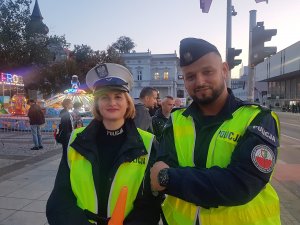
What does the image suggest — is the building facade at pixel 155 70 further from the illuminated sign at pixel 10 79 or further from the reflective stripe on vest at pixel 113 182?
the reflective stripe on vest at pixel 113 182

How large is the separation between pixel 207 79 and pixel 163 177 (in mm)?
611

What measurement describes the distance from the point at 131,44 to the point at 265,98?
129ft

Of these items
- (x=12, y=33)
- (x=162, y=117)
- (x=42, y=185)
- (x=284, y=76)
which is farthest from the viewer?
(x=284, y=76)

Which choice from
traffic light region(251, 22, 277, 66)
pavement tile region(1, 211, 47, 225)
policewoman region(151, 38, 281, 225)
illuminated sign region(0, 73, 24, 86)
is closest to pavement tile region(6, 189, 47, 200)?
pavement tile region(1, 211, 47, 225)

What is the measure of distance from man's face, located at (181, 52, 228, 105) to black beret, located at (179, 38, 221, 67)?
0.02 m

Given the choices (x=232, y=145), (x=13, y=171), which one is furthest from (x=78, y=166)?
(x=13, y=171)

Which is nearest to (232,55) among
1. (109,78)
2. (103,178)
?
(109,78)

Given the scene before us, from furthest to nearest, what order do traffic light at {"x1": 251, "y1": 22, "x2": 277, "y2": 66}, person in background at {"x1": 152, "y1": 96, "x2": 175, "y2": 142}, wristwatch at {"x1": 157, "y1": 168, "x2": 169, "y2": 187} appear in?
traffic light at {"x1": 251, "y1": 22, "x2": 277, "y2": 66} → person in background at {"x1": 152, "y1": 96, "x2": 175, "y2": 142} → wristwatch at {"x1": 157, "y1": 168, "x2": 169, "y2": 187}

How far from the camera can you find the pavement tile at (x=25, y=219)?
4520 mm

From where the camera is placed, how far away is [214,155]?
5.74 ft

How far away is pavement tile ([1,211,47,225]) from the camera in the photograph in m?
4.52

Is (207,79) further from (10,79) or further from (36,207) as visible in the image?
(10,79)

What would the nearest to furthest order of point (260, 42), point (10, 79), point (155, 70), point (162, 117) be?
point (162, 117)
point (260, 42)
point (10, 79)
point (155, 70)

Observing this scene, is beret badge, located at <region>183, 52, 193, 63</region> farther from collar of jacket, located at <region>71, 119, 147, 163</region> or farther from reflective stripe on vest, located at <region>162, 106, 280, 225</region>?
collar of jacket, located at <region>71, 119, 147, 163</region>
